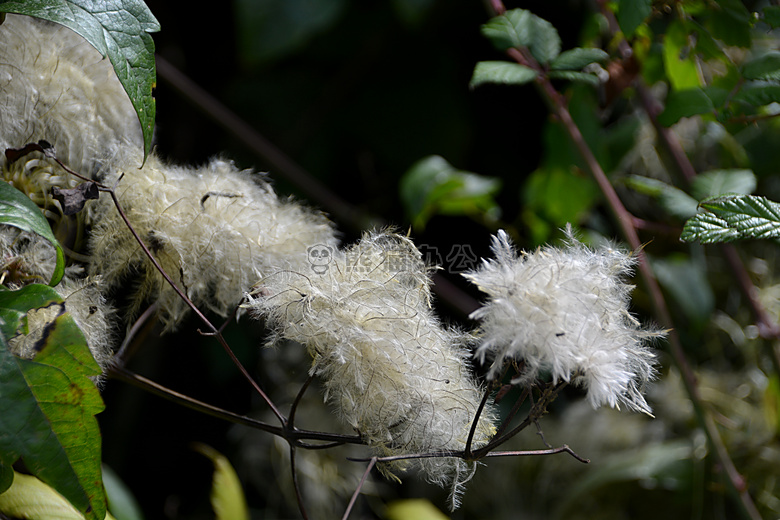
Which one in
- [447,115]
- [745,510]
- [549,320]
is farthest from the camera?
[447,115]

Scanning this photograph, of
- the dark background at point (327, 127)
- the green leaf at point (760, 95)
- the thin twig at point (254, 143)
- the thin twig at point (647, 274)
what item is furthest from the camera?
the dark background at point (327, 127)

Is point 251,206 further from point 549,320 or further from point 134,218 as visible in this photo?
point 549,320

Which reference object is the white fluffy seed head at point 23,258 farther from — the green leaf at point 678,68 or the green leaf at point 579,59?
the green leaf at point 678,68

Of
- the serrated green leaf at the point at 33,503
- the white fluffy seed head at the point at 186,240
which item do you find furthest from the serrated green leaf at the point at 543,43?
the serrated green leaf at the point at 33,503

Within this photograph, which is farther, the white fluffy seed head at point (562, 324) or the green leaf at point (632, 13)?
the green leaf at point (632, 13)

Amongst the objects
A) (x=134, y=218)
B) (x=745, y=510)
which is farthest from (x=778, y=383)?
(x=134, y=218)

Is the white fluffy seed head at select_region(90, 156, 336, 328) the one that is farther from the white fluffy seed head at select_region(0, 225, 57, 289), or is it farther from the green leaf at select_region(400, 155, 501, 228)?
the green leaf at select_region(400, 155, 501, 228)

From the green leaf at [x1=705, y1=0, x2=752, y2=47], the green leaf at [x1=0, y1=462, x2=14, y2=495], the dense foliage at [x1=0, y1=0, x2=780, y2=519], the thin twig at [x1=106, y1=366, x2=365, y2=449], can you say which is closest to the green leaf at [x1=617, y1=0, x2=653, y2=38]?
the dense foliage at [x1=0, y1=0, x2=780, y2=519]
